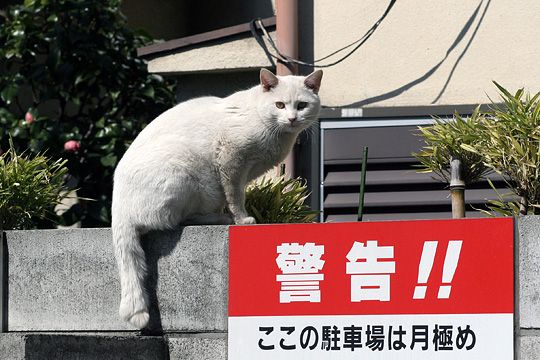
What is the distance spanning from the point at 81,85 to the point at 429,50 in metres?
2.83

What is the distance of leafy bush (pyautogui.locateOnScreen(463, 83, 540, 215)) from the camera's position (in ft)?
16.6

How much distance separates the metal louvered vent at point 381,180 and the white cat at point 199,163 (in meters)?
1.46

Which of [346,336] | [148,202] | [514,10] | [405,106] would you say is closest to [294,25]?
[405,106]

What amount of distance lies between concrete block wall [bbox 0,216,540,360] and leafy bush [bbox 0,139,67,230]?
0.66 feet

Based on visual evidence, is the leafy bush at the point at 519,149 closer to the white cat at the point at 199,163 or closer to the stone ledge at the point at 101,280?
the white cat at the point at 199,163

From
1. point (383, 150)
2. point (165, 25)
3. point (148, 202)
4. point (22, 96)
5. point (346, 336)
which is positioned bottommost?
point (346, 336)

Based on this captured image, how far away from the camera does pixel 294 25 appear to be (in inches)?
288

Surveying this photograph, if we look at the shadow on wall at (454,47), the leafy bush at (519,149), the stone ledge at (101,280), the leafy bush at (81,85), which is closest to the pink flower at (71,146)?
the leafy bush at (81,85)

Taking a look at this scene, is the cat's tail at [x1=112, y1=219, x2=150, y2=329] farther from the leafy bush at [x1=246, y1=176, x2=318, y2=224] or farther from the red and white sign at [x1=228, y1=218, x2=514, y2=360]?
the leafy bush at [x1=246, y1=176, x2=318, y2=224]

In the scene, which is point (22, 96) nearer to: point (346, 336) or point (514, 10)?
point (514, 10)

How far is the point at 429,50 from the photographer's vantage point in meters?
7.18

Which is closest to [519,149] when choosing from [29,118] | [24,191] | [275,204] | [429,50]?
[275,204]

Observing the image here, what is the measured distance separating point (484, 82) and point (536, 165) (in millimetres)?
2111

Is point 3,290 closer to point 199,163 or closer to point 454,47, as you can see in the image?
point 199,163
